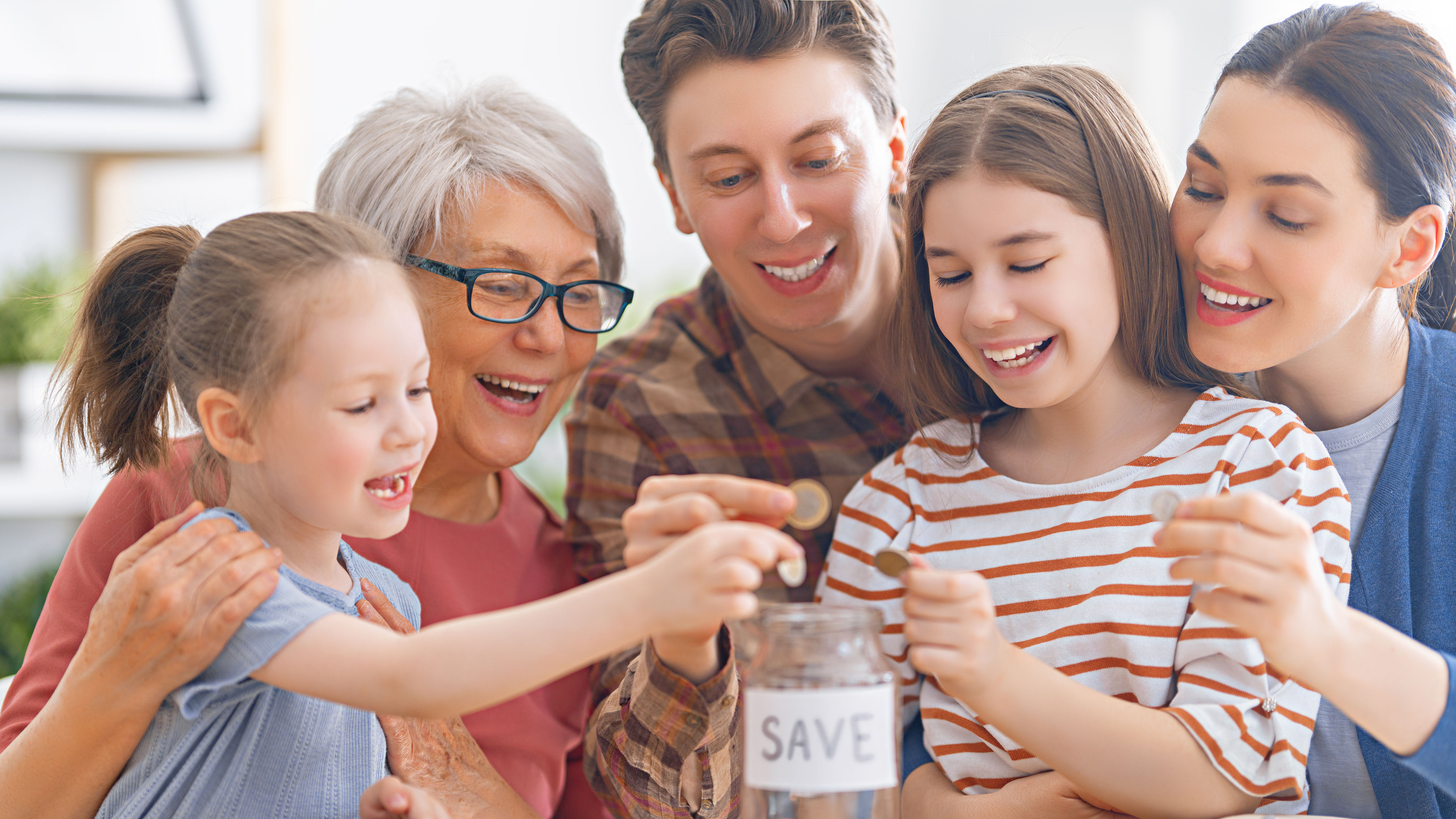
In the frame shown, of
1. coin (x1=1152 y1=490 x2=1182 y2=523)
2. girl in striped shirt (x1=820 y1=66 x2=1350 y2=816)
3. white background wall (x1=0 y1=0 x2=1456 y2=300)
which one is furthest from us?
white background wall (x1=0 y1=0 x2=1456 y2=300)

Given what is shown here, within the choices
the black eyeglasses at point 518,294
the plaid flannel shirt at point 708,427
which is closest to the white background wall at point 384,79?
the plaid flannel shirt at point 708,427

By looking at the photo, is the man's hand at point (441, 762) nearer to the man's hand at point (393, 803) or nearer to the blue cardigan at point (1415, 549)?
the man's hand at point (393, 803)

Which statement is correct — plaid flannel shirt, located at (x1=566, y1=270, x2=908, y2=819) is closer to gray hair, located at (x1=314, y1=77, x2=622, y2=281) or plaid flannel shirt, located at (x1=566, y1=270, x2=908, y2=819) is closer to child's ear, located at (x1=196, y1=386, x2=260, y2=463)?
gray hair, located at (x1=314, y1=77, x2=622, y2=281)

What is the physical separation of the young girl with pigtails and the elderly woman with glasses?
6 centimetres

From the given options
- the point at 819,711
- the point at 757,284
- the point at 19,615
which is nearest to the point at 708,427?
the point at 757,284

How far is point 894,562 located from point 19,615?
3.04 metres

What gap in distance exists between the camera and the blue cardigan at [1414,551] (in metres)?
1.24

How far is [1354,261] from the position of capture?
4.08 ft

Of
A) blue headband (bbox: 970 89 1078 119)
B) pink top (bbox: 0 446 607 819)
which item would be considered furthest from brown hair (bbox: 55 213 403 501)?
blue headband (bbox: 970 89 1078 119)

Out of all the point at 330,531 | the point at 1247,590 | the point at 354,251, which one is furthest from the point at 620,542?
the point at 1247,590

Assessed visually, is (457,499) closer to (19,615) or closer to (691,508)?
(691,508)

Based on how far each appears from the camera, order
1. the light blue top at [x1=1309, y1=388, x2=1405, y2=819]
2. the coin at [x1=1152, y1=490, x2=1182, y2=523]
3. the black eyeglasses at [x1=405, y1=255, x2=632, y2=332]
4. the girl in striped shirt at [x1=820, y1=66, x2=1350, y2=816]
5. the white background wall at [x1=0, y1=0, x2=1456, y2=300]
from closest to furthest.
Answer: the coin at [x1=1152, y1=490, x2=1182, y2=523]
the girl in striped shirt at [x1=820, y1=66, x2=1350, y2=816]
the light blue top at [x1=1309, y1=388, x2=1405, y2=819]
the black eyeglasses at [x1=405, y1=255, x2=632, y2=332]
the white background wall at [x1=0, y1=0, x2=1456, y2=300]

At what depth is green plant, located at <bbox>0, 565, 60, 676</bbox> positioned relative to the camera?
3.04m

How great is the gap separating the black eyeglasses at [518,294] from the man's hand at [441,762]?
469mm
